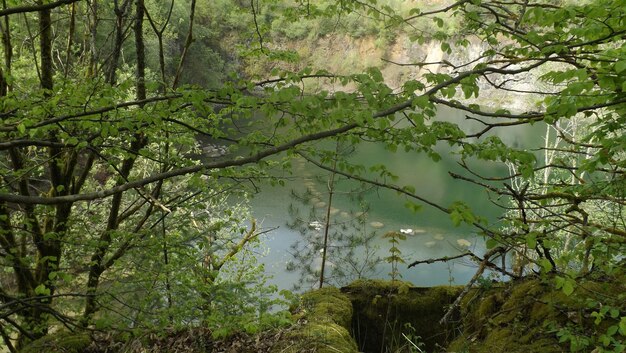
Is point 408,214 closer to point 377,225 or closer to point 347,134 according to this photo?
point 377,225

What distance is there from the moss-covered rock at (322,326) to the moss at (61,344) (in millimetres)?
1393

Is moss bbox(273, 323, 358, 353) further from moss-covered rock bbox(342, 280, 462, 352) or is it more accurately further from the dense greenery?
moss-covered rock bbox(342, 280, 462, 352)

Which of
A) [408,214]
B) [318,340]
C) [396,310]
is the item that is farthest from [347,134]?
[408,214]

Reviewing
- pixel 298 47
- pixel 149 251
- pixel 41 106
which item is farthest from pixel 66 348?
pixel 298 47

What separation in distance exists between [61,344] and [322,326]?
5.76 ft

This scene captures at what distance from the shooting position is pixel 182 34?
2458 cm

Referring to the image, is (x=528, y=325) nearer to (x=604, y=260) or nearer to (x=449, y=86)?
(x=604, y=260)

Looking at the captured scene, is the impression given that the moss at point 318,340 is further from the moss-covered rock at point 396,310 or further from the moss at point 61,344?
the moss at point 61,344

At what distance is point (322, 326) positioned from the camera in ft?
9.59

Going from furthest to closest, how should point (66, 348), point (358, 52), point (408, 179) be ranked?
point (358, 52)
point (408, 179)
point (66, 348)

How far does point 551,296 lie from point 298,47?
138 ft

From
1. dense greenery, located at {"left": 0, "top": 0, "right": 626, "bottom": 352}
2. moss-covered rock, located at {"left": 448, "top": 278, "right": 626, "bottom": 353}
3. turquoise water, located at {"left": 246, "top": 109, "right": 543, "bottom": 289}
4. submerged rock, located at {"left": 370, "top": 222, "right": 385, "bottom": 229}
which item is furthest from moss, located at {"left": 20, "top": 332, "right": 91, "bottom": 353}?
submerged rock, located at {"left": 370, "top": 222, "right": 385, "bottom": 229}

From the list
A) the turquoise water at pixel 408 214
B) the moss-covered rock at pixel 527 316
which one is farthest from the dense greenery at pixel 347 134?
the turquoise water at pixel 408 214

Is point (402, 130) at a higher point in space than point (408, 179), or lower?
lower
